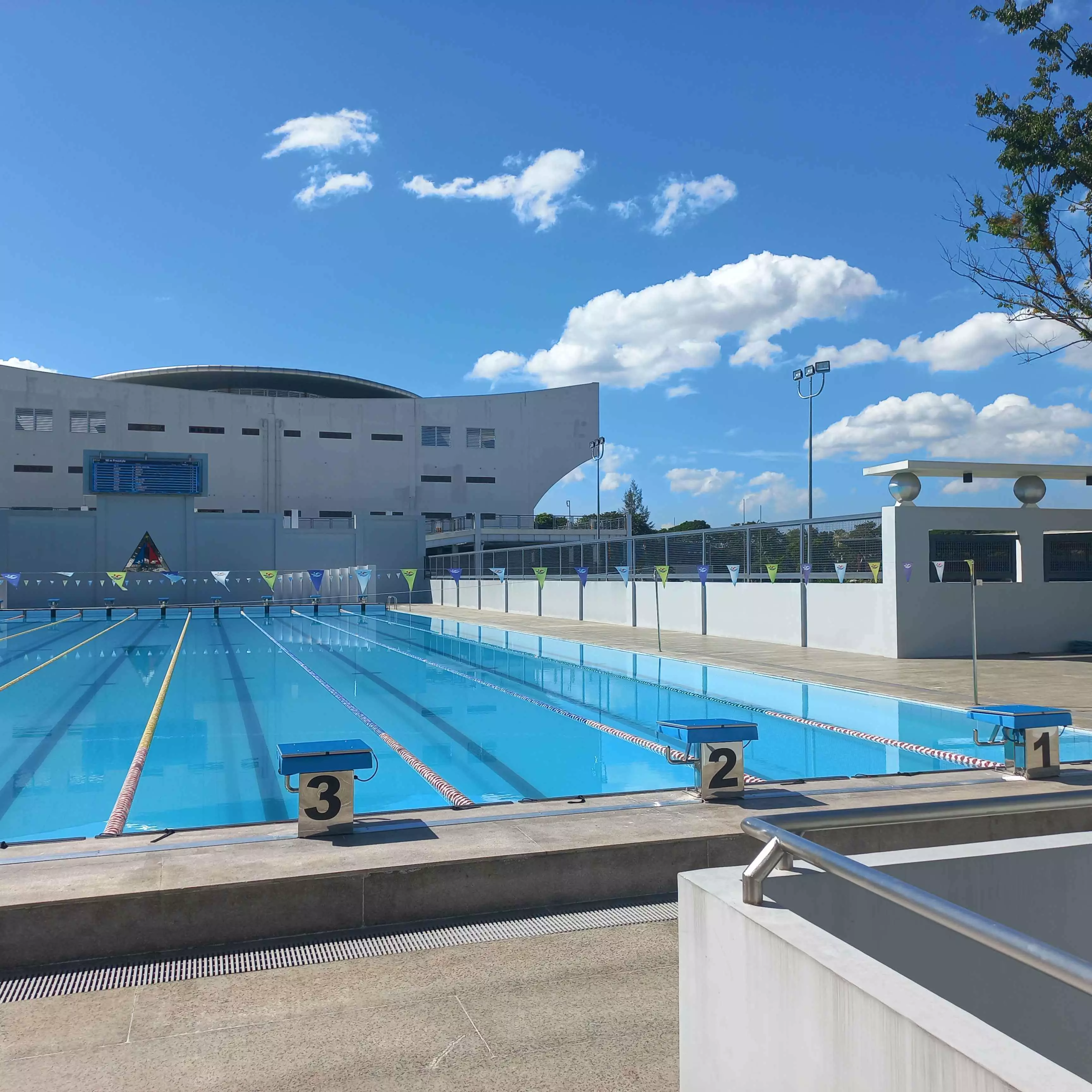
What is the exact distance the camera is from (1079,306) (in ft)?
47.2

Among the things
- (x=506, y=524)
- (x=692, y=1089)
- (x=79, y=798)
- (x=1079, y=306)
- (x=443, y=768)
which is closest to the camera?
(x=692, y=1089)

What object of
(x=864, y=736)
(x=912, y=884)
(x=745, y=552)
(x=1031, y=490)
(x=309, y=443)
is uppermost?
(x=309, y=443)

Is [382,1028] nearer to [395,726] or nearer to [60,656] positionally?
[395,726]

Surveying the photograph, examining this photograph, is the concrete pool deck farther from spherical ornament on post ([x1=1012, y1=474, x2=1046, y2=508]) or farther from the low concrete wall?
spherical ornament on post ([x1=1012, y1=474, x2=1046, y2=508])

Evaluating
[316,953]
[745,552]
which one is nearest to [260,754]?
[316,953]

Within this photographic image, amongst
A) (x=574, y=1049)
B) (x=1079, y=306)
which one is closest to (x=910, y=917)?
(x=574, y=1049)

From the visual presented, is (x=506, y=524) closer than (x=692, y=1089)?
No

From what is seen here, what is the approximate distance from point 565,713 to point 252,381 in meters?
64.3

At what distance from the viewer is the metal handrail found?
62.2 inches

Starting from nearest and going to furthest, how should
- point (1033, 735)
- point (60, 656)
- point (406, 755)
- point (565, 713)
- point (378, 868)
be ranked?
point (378, 868)
point (1033, 735)
point (406, 755)
point (565, 713)
point (60, 656)

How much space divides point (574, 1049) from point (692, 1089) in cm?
71

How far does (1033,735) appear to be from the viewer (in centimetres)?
598

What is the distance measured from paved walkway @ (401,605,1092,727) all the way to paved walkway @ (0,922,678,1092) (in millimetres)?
6829

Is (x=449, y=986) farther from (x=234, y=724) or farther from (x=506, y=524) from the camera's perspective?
(x=506, y=524)
